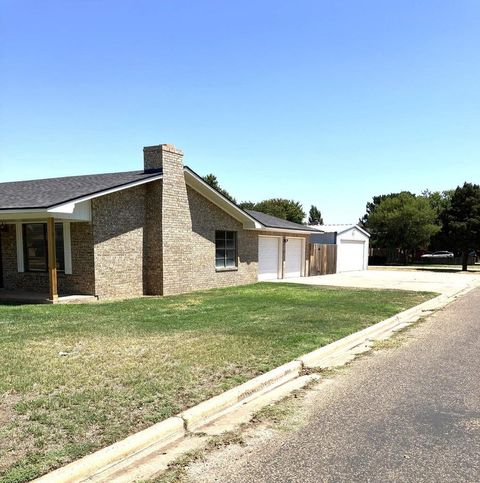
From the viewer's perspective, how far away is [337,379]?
21.6 feet

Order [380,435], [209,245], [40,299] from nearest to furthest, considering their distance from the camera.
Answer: [380,435]
[40,299]
[209,245]

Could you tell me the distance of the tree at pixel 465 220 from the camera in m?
36.2

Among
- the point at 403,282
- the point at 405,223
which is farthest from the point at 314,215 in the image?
the point at 403,282

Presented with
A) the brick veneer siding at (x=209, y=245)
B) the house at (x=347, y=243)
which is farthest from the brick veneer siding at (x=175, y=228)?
the house at (x=347, y=243)

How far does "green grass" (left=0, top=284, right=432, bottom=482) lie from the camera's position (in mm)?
4449

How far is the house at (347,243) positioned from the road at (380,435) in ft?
85.8

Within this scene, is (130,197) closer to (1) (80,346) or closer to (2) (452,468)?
(1) (80,346)

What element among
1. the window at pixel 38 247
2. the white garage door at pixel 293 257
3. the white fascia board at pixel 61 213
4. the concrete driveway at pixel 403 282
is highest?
the white fascia board at pixel 61 213

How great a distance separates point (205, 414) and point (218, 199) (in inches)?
572

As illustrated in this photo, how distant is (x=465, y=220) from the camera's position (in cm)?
3656

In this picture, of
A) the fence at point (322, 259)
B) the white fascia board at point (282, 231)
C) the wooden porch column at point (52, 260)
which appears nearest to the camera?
the wooden porch column at point (52, 260)

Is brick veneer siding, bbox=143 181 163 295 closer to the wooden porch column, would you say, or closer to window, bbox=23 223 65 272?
window, bbox=23 223 65 272

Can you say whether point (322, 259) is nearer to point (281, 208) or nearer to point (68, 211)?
point (68, 211)

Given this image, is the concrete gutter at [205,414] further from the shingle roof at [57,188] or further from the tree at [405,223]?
the tree at [405,223]
